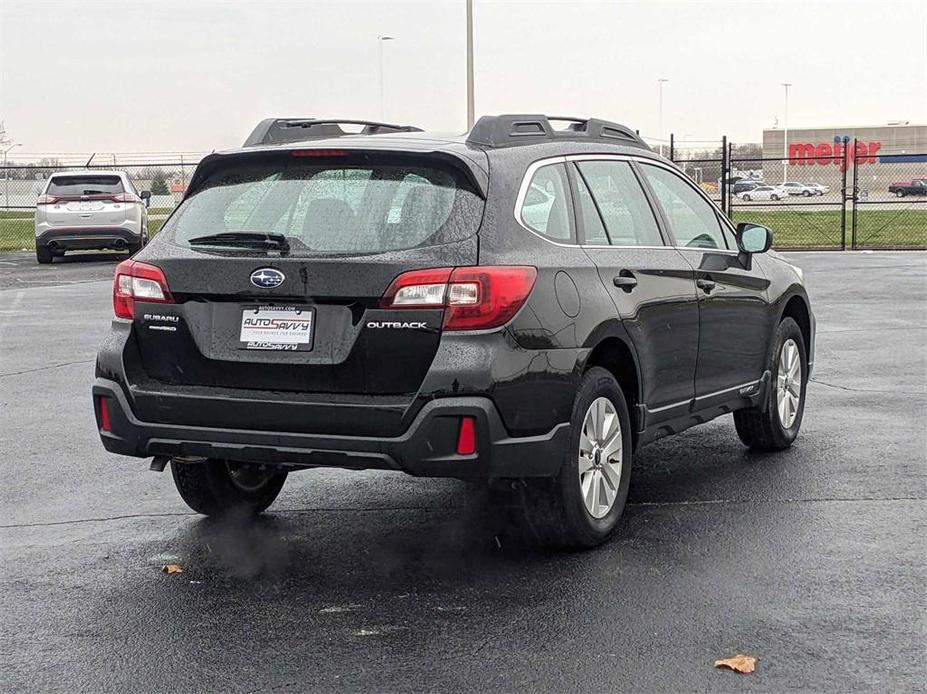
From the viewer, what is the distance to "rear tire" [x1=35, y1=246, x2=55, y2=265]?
86.9 feet

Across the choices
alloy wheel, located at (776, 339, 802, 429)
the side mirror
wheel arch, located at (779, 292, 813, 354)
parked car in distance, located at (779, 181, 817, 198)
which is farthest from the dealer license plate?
parked car in distance, located at (779, 181, 817, 198)

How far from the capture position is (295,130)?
6211 mm

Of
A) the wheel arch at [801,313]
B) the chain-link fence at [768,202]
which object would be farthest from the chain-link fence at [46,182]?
the wheel arch at [801,313]

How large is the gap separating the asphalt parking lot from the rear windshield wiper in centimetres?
128

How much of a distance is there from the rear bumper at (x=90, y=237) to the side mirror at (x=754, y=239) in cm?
1961

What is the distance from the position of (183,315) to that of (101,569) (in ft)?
3.54

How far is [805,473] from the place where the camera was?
285 inches

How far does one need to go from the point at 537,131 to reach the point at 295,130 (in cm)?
108

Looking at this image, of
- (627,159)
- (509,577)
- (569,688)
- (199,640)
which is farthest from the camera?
(627,159)

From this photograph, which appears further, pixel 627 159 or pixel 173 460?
pixel 627 159

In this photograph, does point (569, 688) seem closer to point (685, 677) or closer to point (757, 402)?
point (685, 677)

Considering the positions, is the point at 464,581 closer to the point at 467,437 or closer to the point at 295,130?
the point at 467,437

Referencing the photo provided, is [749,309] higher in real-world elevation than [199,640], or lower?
higher

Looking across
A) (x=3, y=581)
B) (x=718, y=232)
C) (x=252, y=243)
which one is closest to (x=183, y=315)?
(x=252, y=243)
